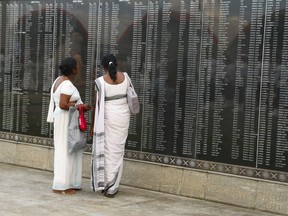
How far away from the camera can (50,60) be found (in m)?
8.55

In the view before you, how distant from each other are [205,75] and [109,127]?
4.27 ft

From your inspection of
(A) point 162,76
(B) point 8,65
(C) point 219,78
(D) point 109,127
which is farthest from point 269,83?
(B) point 8,65

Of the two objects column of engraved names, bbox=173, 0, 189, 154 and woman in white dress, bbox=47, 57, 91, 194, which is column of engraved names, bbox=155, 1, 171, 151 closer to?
column of engraved names, bbox=173, 0, 189, 154

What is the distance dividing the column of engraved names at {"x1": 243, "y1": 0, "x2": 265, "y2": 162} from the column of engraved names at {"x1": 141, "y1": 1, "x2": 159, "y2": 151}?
130 centimetres

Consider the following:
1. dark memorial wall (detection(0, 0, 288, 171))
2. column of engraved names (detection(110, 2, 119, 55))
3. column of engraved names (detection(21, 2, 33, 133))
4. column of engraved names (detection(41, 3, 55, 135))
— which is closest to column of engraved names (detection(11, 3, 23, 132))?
column of engraved names (detection(21, 2, 33, 133))

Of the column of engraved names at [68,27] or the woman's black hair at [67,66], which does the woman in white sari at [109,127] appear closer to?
the woman's black hair at [67,66]

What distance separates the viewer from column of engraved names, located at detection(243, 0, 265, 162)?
21.4ft

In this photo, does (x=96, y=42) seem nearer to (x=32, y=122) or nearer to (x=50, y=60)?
(x=50, y=60)

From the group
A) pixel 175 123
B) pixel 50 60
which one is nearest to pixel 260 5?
pixel 175 123

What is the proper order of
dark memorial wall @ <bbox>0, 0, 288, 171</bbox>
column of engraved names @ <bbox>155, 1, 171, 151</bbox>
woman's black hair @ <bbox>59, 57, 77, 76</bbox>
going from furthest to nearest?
column of engraved names @ <bbox>155, 1, 171, 151</bbox> < woman's black hair @ <bbox>59, 57, 77, 76</bbox> < dark memorial wall @ <bbox>0, 0, 288, 171</bbox>

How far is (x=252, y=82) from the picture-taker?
21.5 ft

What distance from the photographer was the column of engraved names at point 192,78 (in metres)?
6.98

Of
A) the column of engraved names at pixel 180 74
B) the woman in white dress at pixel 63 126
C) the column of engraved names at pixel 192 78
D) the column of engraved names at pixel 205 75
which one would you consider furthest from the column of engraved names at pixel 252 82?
the woman in white dress at pixel 63 126

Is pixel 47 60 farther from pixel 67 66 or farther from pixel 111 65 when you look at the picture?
pixel 111 65
